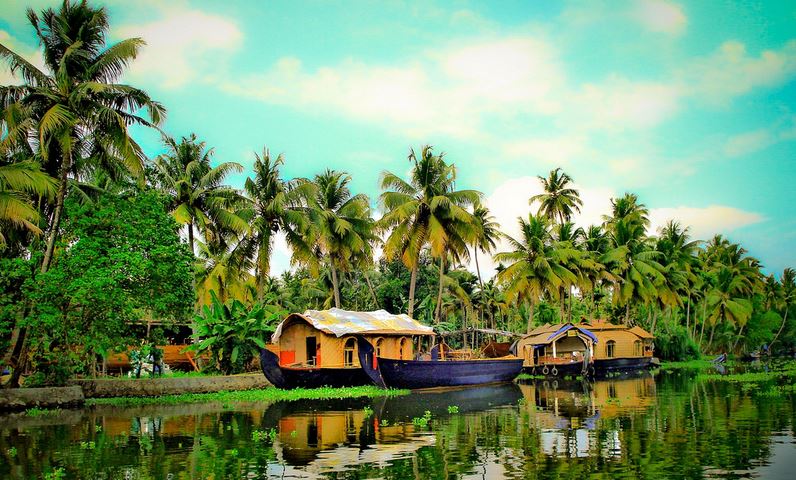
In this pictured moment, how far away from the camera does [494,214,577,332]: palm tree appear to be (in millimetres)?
41188

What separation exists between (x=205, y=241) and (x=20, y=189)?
1542 centimetres

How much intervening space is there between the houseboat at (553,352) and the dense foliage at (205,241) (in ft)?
11.7

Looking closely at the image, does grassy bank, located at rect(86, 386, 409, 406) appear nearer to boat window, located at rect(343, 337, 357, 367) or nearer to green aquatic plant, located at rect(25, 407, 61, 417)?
green aquatic plant, located at rect(25, 407, 61, 417)

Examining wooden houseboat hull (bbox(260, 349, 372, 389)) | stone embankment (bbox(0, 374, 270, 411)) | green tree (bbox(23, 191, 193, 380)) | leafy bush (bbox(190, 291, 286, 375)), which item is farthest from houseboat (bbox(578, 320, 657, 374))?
green tree (bbox(23, 191, 193, 380))

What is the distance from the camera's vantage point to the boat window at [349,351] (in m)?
28.2

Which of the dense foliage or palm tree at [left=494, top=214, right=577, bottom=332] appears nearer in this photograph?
the dense foliage

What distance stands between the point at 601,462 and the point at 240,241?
2643 centimetres

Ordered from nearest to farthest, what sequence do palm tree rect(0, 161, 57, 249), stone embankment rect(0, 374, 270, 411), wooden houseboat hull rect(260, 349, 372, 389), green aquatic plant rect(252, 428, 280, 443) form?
1. green aquatic plant rect(252, 428, 280, 443)
2. palm tree rect(0, 161, 57, 249)
3. stone embankment rect(0, 374, 270, 411)
4. wooden houseboat hull rect(260, 349, 372, 389)

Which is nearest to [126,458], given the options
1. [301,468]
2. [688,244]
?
[301,468]

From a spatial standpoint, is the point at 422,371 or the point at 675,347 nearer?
the point at 422,371

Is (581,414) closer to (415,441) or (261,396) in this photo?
(415,441)

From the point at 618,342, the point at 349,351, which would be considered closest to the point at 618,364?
the point at 618,342

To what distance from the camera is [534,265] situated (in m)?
41.3

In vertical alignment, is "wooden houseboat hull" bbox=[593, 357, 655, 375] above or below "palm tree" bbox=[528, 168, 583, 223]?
below
